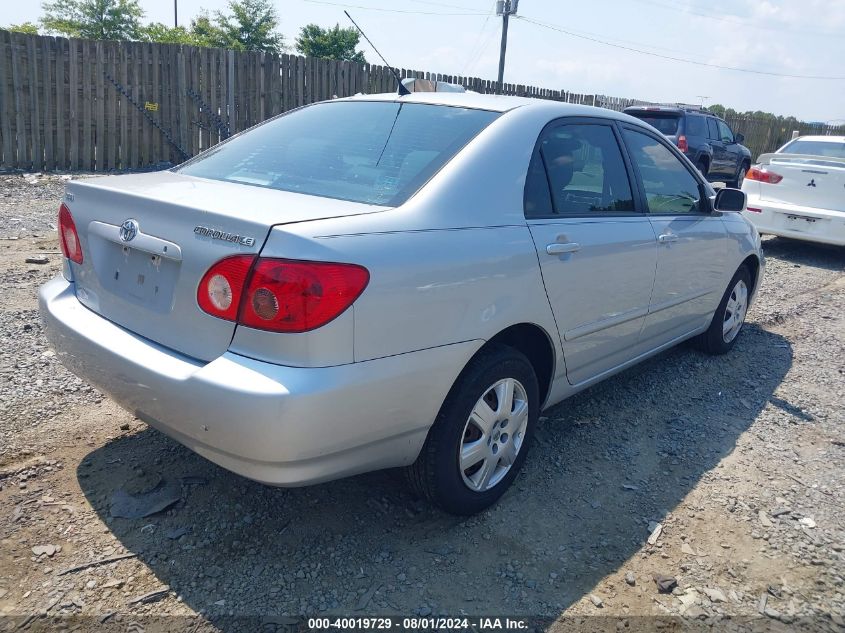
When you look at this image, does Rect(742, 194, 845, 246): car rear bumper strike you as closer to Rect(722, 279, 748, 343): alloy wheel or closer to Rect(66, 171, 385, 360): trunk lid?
Rect(722, 279, 748, 343): alloy wheel

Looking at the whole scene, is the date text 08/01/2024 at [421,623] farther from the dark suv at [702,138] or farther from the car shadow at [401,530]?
the dark suv at [702,138]

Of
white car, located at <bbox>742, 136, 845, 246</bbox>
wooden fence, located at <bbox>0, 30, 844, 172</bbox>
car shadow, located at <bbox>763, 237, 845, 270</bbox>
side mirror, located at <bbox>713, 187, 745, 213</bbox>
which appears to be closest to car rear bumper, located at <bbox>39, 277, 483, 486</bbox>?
side mirror, located at <bbox>713, 187, 745, 213</bbox>

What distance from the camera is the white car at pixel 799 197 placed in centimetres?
839

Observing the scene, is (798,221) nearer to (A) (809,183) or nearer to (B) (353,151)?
(A) (809,183)

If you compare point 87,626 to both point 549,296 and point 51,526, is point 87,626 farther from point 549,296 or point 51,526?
point 549,296

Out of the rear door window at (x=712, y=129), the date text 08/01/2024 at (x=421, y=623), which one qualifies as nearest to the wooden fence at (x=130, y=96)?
the rear door window at (x=712, y=129)

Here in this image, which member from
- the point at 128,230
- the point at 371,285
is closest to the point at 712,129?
the point at 371,285

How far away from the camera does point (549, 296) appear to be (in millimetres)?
2924

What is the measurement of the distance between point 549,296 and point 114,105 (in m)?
10.3

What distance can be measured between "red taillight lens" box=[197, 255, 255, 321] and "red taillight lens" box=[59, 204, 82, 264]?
0.88m

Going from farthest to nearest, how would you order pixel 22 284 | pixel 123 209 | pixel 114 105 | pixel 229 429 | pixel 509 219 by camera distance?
pixel 114 105 → pixel 22 284 → pixel 509 219 → pixel 123 209 → pixel 229 429

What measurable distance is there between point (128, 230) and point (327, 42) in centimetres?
5685

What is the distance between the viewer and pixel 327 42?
54.6 metres

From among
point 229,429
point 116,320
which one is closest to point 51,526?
point 116,320
